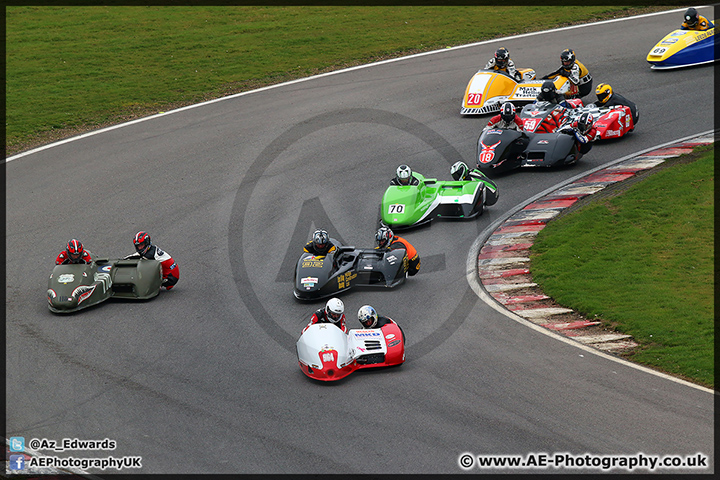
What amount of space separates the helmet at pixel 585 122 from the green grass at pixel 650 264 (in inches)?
106

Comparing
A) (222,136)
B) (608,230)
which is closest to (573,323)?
(608,230)

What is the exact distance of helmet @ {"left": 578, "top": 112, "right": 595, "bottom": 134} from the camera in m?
22.8

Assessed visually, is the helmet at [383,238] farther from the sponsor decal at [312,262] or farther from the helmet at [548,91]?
the helmet at [548,91]

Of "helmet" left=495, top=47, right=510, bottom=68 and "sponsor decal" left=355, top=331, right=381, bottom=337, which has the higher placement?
"helmet" left=495, top=47, right=510, bottom=68

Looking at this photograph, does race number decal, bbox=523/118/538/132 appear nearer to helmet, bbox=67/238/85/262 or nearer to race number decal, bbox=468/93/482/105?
race number decal, bbox=468/93/482/105

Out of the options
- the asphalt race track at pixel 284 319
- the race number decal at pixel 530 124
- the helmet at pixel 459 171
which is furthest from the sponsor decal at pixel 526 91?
the helmet at pixel 459 171

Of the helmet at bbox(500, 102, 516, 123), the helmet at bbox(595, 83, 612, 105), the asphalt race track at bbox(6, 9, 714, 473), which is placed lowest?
the asphalt race track at bbox(6, 9, 714, 473)

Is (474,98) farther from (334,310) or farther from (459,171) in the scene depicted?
(334,310)

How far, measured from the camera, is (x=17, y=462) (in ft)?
35.1

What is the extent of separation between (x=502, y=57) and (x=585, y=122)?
408cm

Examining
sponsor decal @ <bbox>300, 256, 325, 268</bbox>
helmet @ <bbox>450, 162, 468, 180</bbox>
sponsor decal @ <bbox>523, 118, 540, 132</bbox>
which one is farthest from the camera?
sponsor decal @ <bbox>523, 118, 540, 132</bbox>

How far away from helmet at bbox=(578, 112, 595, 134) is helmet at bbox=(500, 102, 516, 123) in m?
2.24

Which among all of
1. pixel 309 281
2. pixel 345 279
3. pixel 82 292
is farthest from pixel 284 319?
pixel 82 292

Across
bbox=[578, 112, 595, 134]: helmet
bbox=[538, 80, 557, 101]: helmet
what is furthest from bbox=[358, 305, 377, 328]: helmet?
bbox=[538, 80, 557, 101]: helmet
